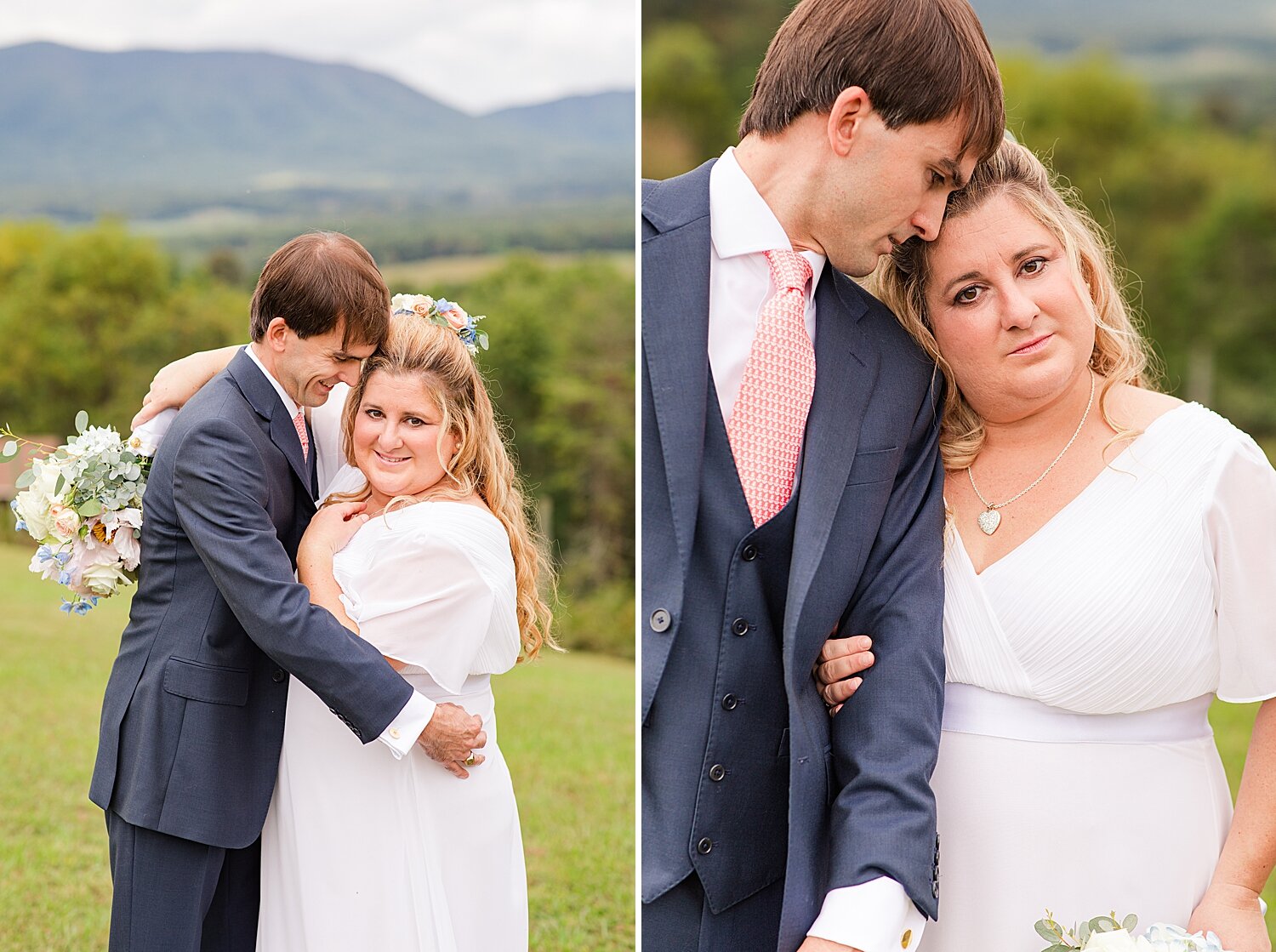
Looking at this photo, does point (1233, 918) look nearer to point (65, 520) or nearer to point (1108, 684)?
point (1108, 684)

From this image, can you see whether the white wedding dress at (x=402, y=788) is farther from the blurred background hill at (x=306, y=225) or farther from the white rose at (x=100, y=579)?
the blurred background hill at (x=306, y=225)

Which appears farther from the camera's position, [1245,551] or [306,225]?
[306,225]

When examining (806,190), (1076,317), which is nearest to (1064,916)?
(1076,317)

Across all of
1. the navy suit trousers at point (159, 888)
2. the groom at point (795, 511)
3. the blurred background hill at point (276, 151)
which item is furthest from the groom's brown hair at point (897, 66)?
the blurred background hill at point (276, 151)

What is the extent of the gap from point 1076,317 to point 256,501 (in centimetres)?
199

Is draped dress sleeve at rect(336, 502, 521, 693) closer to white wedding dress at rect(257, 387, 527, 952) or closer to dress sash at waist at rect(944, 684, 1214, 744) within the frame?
white wedding dress at rect(257, 387, 527, 952)

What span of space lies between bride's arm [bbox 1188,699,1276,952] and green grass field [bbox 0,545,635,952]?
3.88 metres

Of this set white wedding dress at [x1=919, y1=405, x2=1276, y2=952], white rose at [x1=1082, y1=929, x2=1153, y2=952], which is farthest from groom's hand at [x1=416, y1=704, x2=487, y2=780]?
white rose at [x1=1082, y1=929, x2=1153, y2=952]

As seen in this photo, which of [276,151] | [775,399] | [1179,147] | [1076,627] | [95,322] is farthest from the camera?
[276,151]

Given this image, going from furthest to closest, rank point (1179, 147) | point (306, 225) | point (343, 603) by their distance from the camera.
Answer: point (306, 225) → point (1179, 147) → point (343, 603)

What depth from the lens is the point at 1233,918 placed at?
8.90 feet

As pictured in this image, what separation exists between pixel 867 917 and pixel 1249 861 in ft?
3.06

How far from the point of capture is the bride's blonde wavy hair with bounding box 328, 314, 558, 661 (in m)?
3.35

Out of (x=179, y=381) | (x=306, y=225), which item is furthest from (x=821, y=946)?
(x=306, y=225)
